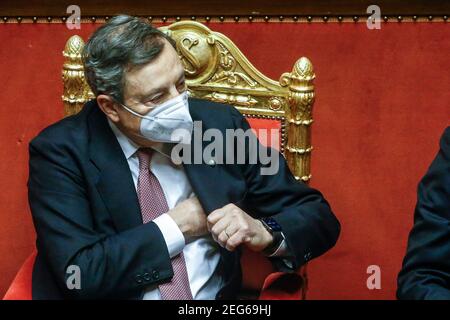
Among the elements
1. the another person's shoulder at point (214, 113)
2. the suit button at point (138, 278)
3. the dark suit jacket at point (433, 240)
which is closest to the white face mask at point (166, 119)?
the another person's shoulder at point (214, 113)

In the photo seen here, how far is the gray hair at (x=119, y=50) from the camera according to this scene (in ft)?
6.49

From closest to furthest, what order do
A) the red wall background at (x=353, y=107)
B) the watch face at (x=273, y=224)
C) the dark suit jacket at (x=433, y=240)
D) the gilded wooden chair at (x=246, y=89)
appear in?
1. the dark suit jacket at (x=433, y=240)
2. the watch face at (x=273, y=224)
3. the gilded wooden chair at (x=246, y=89)
4. the red wall background at (x=353, y=107)

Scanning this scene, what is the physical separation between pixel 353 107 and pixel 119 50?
1.24 meters

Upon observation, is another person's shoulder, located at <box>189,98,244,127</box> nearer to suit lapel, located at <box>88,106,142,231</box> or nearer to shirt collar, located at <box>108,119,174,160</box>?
shirt collar, located at <box>108,119,174,160</box>

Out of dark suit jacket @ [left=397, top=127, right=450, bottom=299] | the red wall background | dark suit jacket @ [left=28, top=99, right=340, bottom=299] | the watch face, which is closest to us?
dark suit jacket @ [left=397, top=127, right=450, bottom=299]

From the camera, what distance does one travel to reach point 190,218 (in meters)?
2.05

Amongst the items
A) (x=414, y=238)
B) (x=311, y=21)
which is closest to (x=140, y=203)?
(x=414, y=238)

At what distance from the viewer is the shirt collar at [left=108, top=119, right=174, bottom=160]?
2.11m

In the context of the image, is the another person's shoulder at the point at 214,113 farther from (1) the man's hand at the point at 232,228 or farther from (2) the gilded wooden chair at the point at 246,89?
(1) the man's hand at the point at 232,228

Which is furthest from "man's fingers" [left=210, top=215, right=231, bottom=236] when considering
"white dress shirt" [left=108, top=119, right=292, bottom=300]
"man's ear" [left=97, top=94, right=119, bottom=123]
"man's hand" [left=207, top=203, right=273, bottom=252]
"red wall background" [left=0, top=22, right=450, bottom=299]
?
"red wall background" [left=0, top=22, right=450, bottom=299]

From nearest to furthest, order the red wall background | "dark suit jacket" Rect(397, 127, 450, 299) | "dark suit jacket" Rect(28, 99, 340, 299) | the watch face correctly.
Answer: "dark suit jacket" Rect(397, 127, 450, 299)
"dark suit jacket" Rect(28, 99, 340, 299)
the watch face
the red wall background

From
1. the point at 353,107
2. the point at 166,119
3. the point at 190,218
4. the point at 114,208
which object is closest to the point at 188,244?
the point at 190,218

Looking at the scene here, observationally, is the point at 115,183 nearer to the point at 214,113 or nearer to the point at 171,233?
the point at 171,233

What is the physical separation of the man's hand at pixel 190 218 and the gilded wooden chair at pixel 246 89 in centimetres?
20
